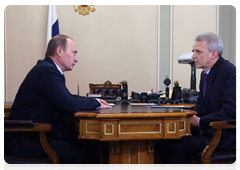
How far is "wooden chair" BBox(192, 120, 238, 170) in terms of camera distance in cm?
168

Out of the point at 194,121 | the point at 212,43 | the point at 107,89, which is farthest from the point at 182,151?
the point at 107,89

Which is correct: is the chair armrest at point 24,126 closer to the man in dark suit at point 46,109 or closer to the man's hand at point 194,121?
the man in dark suit at point 46,109

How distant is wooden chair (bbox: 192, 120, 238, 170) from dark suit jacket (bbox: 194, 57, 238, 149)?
2.8 inches

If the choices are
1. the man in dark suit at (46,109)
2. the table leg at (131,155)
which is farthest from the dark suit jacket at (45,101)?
the table leg at (131,155)

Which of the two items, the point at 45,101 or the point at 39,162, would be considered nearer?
the point at 39,162

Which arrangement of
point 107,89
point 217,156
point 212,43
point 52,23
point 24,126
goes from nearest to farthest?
point 24,126 < point 217,156 < point 212,43 < point 107,89 < point 52,23

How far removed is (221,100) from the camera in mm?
1971

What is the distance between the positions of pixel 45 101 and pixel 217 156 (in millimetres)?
1340

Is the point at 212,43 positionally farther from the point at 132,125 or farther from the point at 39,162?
the point at 39,162

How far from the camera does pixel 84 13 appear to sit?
17.5ft

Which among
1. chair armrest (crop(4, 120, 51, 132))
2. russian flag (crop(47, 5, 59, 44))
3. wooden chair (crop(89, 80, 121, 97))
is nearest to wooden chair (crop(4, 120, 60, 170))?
chair armrest (crop(4, 120, 51, 132))

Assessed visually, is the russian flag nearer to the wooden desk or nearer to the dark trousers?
the wooden desk

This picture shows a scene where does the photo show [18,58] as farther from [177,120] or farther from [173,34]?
[177,120]

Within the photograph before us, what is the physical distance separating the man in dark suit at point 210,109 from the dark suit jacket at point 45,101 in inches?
29.5
